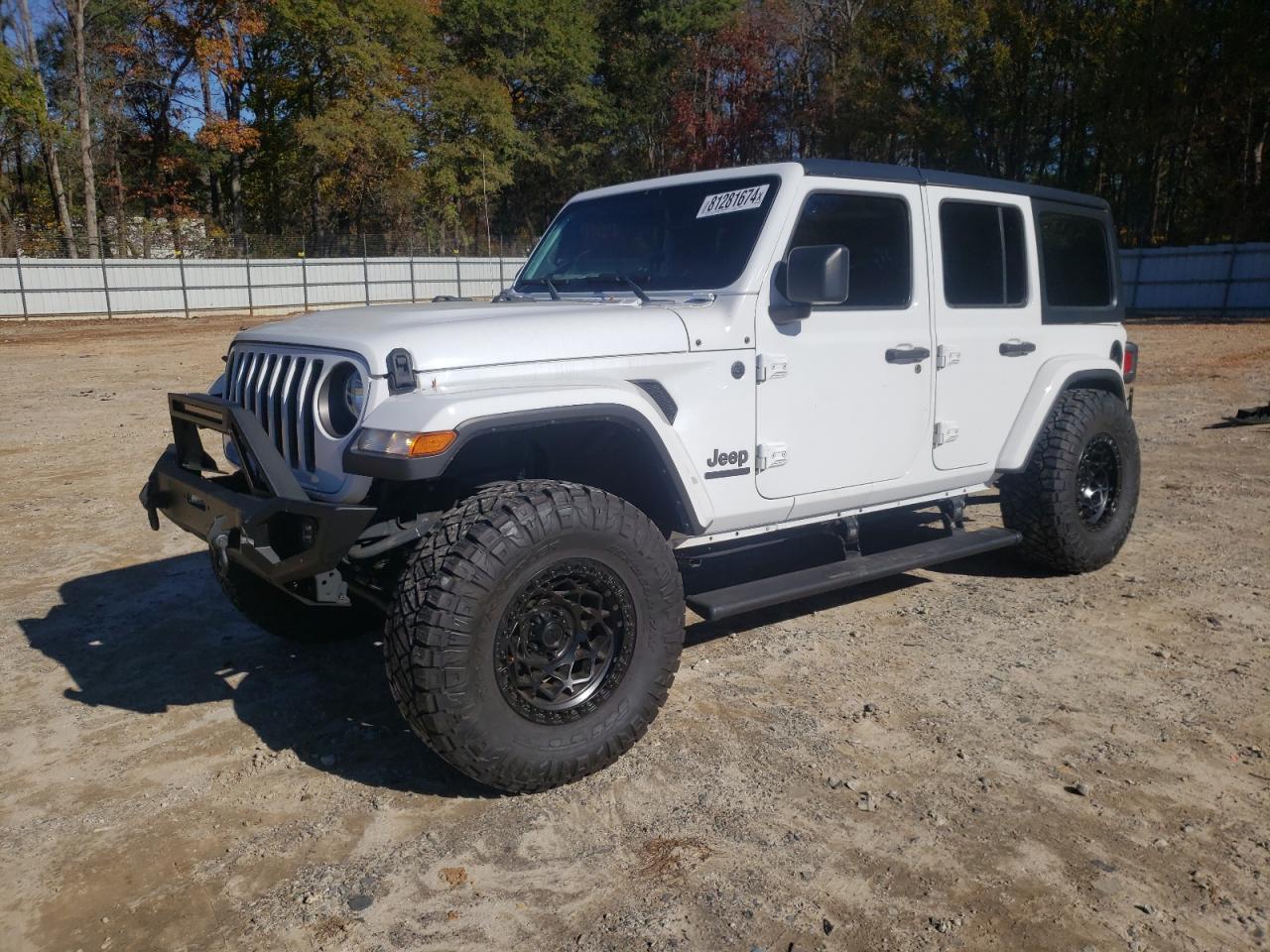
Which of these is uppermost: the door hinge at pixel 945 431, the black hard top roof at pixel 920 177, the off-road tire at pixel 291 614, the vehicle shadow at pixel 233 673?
the black hard top roof at pixel 920 177

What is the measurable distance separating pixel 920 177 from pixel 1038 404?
54.8 inches

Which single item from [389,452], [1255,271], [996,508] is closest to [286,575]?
[389,452]

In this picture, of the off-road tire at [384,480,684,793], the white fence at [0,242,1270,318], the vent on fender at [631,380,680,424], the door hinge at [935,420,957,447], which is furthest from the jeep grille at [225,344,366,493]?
the white fence at [0,242,1270,318]

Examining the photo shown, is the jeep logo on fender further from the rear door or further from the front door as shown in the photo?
the rear door

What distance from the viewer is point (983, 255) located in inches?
200

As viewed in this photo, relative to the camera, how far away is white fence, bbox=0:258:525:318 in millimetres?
29250

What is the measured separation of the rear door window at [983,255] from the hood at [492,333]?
1765mm

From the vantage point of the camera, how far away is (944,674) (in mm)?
4445

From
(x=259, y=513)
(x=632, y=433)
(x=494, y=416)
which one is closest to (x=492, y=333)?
(x=494, y=416)

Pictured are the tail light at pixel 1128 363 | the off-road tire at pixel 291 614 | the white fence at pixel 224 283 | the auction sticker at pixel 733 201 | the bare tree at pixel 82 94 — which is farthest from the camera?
the bare tree at pixel 82 94

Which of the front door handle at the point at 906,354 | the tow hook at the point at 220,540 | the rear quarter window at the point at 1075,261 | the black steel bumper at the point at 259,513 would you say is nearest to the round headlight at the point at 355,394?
the black steel bumper at the point at 259,513

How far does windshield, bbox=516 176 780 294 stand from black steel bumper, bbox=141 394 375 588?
167cm

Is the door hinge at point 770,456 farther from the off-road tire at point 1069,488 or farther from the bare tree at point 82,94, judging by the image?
the bare tree at point 82,94

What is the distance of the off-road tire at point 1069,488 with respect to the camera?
5375mm
